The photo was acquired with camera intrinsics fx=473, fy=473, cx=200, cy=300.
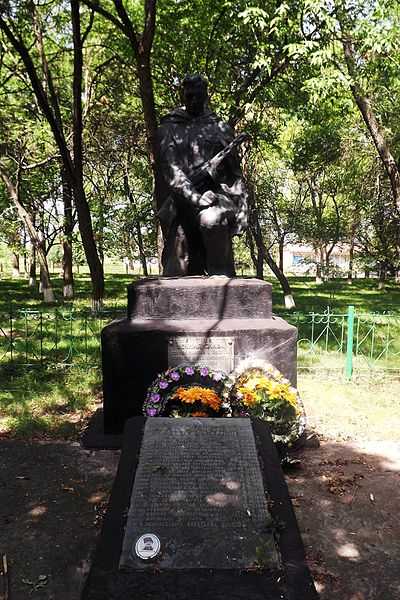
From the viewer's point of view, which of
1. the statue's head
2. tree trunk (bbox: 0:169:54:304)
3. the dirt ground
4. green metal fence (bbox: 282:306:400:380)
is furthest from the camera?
tree trunk (bbox: 0:169:54:304)

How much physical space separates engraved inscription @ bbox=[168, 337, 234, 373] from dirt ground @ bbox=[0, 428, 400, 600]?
1.17 m

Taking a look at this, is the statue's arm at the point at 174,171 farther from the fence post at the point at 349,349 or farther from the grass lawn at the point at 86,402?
the fence post at the point at 349,349

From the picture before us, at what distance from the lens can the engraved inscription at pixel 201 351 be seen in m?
4.66

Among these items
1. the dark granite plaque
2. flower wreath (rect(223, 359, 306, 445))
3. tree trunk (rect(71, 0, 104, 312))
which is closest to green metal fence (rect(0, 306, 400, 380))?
tree trunk (rect(71, 0, 104, 312))

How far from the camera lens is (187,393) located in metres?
4.19

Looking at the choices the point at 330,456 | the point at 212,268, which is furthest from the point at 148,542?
the point at 212,268

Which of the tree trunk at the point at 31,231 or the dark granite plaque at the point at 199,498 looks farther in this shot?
the tree trunk at the point at 31,231

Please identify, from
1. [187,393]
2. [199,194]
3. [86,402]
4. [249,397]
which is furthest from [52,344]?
[249,397]

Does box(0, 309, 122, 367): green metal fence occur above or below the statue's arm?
below

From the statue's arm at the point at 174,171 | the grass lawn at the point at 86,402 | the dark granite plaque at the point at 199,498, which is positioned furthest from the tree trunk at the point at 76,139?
the dark granite plaque at the point at 199,498

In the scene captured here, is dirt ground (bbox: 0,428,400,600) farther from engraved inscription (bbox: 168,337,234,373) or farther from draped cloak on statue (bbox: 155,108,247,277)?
draped cloak on statue (bbox: 155,108,247,277)

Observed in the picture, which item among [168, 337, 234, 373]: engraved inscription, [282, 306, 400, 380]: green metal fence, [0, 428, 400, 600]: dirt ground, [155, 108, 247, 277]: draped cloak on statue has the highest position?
[155, 108, 247, 277]: draped cloak on statue

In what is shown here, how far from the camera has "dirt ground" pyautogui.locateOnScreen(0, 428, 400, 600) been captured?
9.62ft

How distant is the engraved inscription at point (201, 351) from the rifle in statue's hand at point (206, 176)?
4.81 ft
